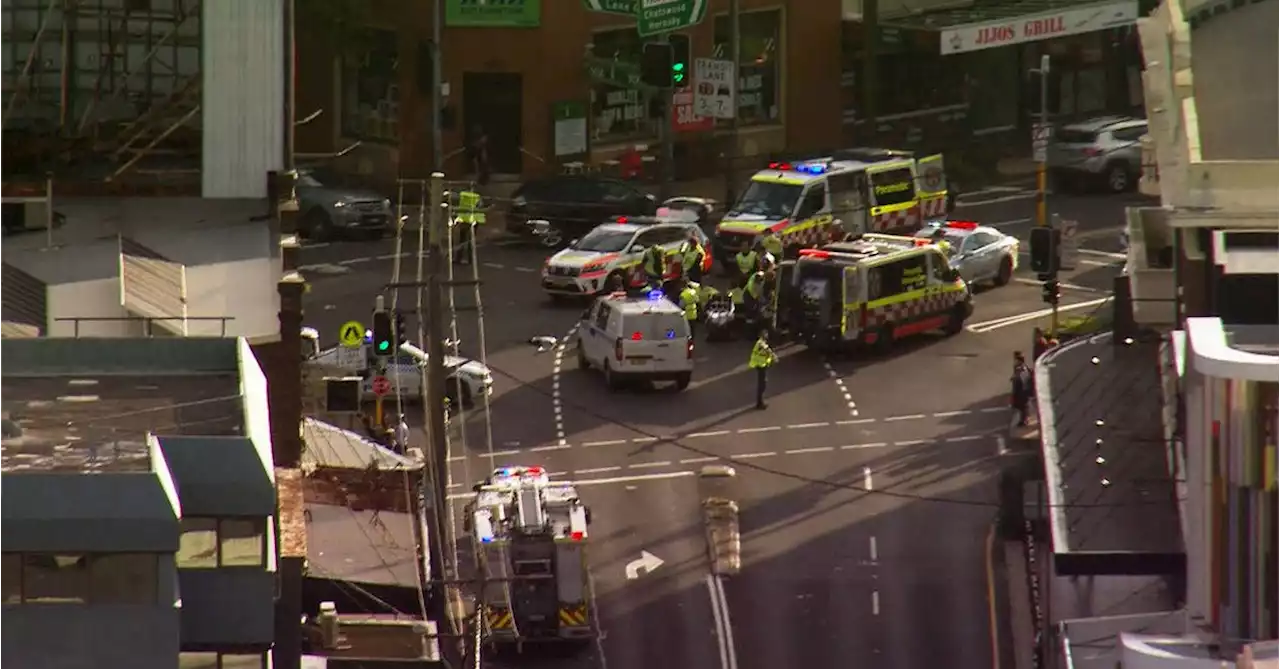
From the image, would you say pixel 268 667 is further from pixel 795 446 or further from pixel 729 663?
pixel 795 446

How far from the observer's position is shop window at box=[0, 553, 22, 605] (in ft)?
99.7

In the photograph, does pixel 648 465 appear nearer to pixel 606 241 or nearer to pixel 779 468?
pixel 779 468

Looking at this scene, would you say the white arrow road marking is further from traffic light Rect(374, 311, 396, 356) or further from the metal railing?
the metal railing

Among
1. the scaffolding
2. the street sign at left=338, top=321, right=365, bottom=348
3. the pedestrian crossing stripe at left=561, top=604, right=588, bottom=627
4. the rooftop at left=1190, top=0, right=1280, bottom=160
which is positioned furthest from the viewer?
the street sign at left=338, top=321, right=365, bottom=348

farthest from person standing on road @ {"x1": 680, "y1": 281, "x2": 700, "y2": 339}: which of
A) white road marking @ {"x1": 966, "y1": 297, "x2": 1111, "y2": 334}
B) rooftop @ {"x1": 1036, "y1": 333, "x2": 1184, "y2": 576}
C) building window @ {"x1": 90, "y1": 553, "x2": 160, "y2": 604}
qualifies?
building window @ {"x1": 90, "y1": 553, "x2": 160, "y2": 604}

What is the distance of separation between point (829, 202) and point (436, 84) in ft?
36.5

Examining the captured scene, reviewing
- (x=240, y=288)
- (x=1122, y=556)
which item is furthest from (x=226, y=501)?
(x=1122, y=556)

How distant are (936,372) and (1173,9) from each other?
11.4 m

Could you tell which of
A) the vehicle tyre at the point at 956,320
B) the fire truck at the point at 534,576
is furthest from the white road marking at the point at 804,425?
the fire truck at the point at 534,576

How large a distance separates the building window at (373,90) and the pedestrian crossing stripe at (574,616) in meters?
31.0

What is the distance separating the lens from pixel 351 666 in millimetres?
38188

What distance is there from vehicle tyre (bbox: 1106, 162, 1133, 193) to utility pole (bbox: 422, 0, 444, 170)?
1679 cm

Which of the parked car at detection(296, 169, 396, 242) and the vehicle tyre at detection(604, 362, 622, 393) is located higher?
the parked car at detection(296, 169, 396, 242)

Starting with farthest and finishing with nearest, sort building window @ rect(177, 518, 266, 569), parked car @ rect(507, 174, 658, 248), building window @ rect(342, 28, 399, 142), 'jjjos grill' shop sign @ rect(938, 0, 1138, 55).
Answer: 'jjjos grill' shop sign @ rect(938, 0, 1138, 55)
building window @ rect(342, 28, 399, 142)
parked car @ rect(507, 174, 658, 248)
building window @ rect(177, 518, 266, 569)
